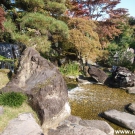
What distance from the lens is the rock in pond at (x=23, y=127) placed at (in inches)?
164

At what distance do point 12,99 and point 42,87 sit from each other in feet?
3.05

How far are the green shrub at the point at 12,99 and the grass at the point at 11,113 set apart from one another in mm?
119

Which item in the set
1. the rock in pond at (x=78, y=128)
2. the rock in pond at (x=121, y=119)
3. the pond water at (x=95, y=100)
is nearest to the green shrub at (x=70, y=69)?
the pond water at (x=95, y=100)

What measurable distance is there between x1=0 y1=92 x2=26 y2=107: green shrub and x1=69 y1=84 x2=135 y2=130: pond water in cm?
217

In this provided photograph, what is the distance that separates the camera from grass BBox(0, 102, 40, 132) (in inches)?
175

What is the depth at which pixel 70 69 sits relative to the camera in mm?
12914

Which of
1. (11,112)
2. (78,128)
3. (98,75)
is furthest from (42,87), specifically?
(98,75)

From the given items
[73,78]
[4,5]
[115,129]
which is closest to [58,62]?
[73,78]

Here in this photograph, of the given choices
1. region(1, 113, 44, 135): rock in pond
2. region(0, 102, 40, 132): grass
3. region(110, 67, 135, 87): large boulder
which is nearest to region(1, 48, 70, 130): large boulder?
region(0, 102, 40, 132): grass

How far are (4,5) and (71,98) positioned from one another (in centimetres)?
793

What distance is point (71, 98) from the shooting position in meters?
8.10

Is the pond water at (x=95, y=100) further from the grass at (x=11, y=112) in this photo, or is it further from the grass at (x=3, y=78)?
the grass at (x=3, y=78)

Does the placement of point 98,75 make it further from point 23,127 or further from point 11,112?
point 23,127

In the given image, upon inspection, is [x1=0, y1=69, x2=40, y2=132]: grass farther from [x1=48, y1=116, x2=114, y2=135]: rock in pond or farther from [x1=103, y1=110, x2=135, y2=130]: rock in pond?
[x1=103, y1=110, x2=135, y2=130]: rock in pond
